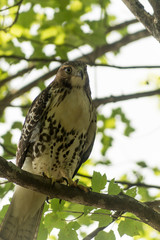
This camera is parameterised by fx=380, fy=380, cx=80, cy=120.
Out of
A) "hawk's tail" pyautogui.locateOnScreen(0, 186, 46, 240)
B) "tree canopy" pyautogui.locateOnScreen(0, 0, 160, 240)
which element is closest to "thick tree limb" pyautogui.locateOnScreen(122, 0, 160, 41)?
"tree canopy" pyautogui.locateOnScreen(0, 0, 160, 240)

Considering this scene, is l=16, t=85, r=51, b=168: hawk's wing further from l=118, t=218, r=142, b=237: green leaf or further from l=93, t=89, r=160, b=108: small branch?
l=118, t=218, r=142, b=237: green leaf

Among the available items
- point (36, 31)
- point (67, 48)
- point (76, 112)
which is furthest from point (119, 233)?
point (36, 31)

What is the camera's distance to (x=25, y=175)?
10.6ft

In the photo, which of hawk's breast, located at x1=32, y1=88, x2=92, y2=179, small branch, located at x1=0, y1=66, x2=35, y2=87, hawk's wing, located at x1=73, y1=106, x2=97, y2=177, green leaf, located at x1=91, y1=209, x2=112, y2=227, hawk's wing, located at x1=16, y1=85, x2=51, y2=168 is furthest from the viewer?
small branch, located at x1=0, y1=66, x2=35, y2=87

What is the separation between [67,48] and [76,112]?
1.46m

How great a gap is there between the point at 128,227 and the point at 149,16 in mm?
1878

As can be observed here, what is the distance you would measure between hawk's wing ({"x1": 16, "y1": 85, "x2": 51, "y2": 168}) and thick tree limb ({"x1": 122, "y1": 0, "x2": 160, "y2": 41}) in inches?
59.6

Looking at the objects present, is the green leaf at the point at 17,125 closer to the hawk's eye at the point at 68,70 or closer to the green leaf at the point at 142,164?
the hawk's eye at the point at 68,70

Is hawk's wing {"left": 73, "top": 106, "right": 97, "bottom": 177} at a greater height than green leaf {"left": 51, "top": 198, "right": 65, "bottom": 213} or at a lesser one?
greater

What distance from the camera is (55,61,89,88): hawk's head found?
441 cm

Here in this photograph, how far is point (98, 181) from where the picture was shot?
3.41 metres

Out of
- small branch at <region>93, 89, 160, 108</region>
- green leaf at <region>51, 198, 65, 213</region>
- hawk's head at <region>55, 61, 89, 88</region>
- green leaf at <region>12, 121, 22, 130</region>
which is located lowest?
green leaf at <region>51, 198, 65, 213</region>

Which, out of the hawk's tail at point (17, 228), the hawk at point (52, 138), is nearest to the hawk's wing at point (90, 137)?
the hawk at point (52, 138)

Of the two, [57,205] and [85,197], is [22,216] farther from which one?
[85,197]
